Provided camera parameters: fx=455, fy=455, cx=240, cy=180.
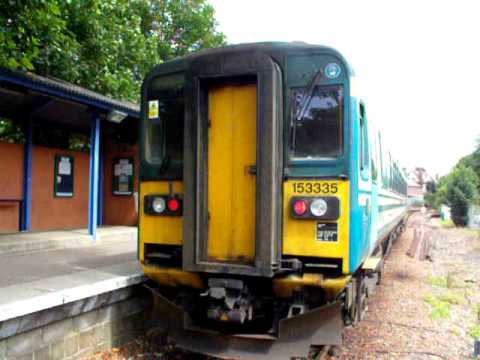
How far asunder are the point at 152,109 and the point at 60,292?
1950 millimetres

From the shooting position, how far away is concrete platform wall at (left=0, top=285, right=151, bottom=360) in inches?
149

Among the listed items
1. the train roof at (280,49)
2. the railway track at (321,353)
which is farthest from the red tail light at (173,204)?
the railway track at (321,353)

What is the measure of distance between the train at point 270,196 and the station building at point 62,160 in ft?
13.9

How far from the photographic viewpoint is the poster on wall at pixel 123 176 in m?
10.8

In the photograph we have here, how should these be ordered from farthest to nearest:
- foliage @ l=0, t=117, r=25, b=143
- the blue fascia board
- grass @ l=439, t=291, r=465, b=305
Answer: foliage @ l=0, t=117, r=25, b=143 < grass @ l=439, t=291, r=465, b=305 < the blue fascia board

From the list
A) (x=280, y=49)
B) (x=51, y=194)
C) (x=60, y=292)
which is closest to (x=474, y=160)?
(x=51, y=194)

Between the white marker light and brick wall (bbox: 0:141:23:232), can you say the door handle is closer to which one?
the white marker light

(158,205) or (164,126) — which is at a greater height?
(164,126)

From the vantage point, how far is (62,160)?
396 inches

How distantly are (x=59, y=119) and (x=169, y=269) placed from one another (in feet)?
22.7

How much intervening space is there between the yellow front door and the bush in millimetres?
25881

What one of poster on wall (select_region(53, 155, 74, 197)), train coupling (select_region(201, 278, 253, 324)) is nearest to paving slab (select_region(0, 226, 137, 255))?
poster on wall (select_region(53, 155, 74, 197))

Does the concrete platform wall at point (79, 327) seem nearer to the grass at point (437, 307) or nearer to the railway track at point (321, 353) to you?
the railway track at point (321, 353)

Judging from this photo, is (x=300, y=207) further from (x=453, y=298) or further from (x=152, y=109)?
(x=453, y=298)
